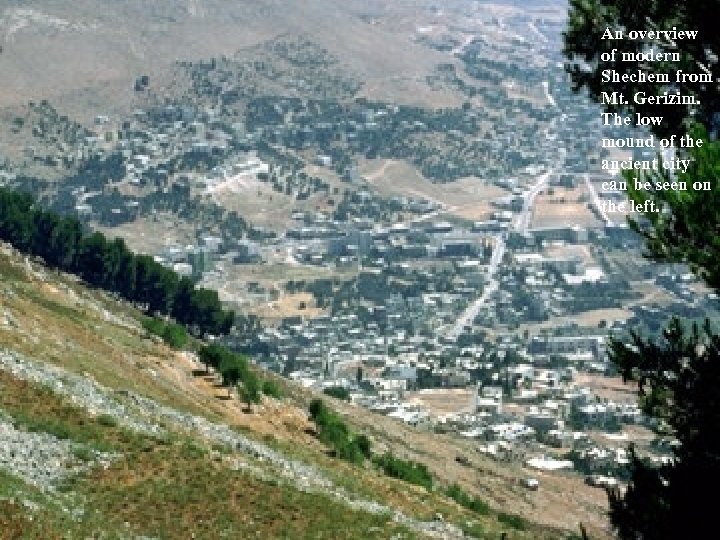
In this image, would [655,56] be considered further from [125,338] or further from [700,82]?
[125,338]

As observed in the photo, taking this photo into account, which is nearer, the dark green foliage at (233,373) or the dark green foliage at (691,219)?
the dark green foliage at (691,219)

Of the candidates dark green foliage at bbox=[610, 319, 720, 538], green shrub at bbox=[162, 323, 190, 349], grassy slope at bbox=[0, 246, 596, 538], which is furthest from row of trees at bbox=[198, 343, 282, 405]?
dark green foliage at bbox=[610, 319, 720, 538]

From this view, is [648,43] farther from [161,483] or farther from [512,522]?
[512,522]

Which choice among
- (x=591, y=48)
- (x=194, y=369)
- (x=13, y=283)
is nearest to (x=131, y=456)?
(x=591, y=48)

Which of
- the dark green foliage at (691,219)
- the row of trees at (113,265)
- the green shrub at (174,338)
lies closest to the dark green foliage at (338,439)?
the green shrub at (174,338)

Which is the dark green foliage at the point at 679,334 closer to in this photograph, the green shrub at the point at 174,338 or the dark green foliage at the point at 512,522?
the dark green foliage at the point at 512,522

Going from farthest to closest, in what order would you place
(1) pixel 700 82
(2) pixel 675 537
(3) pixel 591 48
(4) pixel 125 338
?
(4) pixel 125 338 → (3) pixel 591 48 → (1) pixel 700 82 → (2) pixel 675 537

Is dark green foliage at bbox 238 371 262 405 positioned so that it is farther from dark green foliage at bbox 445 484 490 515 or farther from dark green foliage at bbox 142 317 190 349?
dark green foliage at bbox 445 484 490 515
